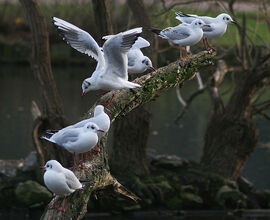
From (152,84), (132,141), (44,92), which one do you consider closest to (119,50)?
(152,84)

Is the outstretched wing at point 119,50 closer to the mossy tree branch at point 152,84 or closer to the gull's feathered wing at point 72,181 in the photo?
the mossy tree branch at point 152,84

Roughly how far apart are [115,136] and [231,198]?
95.0 inches

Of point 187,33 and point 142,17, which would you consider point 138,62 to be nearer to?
point 187,33

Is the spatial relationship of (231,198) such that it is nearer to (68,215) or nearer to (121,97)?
(121,97)

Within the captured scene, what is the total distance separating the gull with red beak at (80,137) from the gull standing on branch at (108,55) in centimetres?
73

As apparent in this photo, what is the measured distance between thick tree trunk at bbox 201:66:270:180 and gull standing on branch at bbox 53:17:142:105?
19.2ft

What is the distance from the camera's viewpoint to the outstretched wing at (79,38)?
267 inches

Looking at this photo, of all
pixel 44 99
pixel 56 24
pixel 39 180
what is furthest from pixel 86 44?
pixel 39 180

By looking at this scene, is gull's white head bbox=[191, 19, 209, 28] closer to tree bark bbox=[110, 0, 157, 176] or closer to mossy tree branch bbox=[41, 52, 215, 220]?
mossy tree branch bbox=[41, 52, 215, 220]

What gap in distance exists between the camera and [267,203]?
12.5 metres

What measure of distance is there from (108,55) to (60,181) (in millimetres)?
1556

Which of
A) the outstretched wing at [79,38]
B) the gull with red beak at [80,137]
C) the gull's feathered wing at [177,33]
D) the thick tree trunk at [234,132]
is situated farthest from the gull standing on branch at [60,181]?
the thick tree trunk at [234,132]

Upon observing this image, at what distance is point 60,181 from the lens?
5.38 metres

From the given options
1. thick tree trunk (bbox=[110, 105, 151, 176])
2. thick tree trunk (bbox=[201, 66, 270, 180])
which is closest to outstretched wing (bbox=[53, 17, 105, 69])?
thick tree trunk (bbox=[110, 105, 151, 176])
